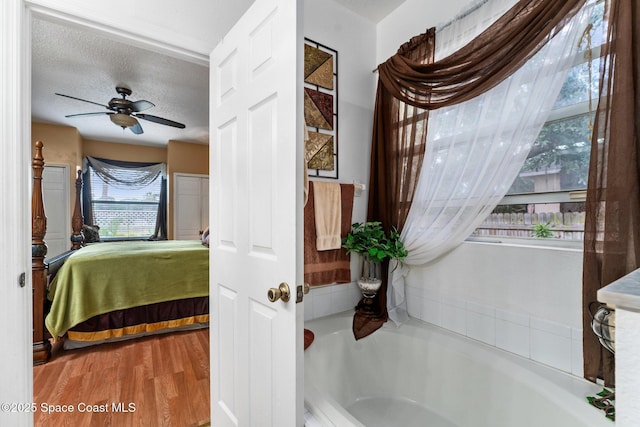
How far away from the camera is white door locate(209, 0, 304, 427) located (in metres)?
0.98

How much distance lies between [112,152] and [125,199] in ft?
3.00

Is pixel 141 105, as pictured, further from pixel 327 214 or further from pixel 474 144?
pixel 474 144

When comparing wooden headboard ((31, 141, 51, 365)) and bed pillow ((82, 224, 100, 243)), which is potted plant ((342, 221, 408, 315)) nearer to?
wooden headboard ((31, 141, 51, 365))

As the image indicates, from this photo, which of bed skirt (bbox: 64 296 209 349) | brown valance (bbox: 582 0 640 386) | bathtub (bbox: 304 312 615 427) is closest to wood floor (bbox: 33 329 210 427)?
bed skirt (bbox: 64 296 209 349)

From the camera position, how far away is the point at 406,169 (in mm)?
1864

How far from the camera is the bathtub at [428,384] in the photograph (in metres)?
1.14

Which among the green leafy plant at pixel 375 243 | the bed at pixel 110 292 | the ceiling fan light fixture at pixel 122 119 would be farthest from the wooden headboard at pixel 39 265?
the green leafy plant at pixel 375 243

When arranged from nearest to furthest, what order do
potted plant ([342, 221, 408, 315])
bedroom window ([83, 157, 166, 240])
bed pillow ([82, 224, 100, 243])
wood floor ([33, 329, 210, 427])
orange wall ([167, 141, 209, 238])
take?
1. wood floor ([33, 329, 210, 427])
2. potted plant ([342, 221, 408, 315])
3. bed pillow ([82, 224, 100, 243])
4. bedroom window ([83, 157, 166, 240])
5. orange wall ([167, 141, 209, 238])

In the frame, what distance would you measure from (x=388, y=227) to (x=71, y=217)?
17.1 feet

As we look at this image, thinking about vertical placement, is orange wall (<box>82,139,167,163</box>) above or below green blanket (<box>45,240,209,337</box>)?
above

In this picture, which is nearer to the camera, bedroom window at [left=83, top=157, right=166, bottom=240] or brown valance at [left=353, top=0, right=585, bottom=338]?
brown valance at [left=353, top=0, right=585, bottom=338]

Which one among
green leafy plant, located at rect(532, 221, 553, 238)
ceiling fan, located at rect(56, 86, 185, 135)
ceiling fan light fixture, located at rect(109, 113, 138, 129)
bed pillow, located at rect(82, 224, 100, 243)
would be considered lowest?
bed pillow, located at rect(82, 224, 100, 243)

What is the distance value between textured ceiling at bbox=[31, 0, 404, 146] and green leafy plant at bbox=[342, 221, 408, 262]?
1496 mm

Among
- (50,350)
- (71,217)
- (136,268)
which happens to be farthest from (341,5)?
(71,217)
